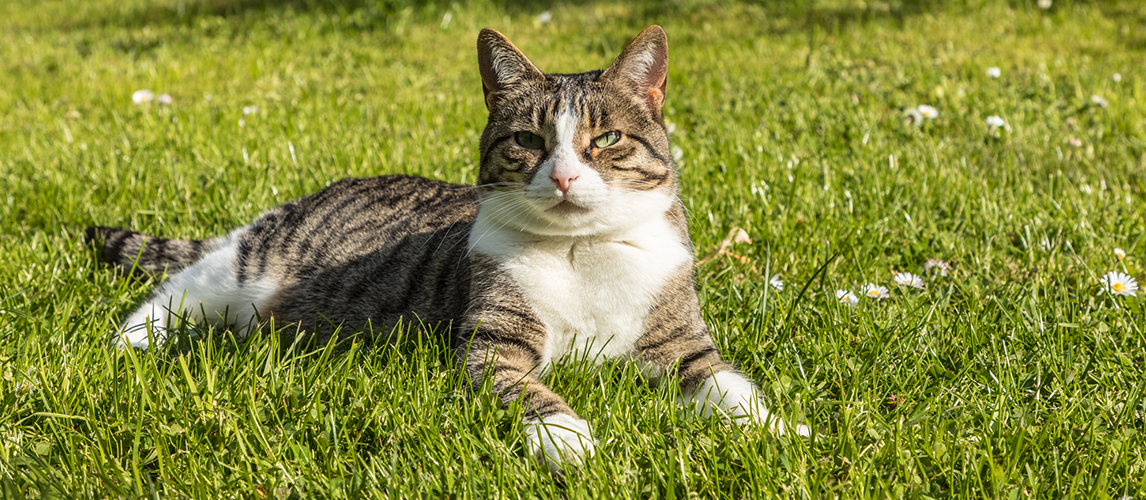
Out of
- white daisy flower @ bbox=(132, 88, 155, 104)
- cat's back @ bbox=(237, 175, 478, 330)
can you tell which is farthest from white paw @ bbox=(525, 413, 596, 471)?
white daisy flower @ bbox=(132, 88, 155, 104)

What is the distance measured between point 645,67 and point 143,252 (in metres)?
2.51

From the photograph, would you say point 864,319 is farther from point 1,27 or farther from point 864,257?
point 1,27

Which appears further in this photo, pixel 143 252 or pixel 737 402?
pixel 143 252

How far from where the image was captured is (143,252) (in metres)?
3.74

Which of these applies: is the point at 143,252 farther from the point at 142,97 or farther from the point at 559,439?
the point at 142,97

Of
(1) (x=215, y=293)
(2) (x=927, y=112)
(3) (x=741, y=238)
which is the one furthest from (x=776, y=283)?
(2) (x=927, y=112)

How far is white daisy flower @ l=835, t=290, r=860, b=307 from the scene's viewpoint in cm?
323

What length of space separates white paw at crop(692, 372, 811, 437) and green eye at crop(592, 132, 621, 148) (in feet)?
2.78

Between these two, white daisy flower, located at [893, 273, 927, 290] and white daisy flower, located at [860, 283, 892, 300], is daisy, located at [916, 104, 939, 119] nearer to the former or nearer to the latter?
white daisy flower, located at [893, 273, 927, 290]

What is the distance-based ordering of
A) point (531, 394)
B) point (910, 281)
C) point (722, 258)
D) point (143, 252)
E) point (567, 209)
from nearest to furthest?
point (531, 394), point (567, 209), point (910, 281), point (143, 252), point (722, 258)

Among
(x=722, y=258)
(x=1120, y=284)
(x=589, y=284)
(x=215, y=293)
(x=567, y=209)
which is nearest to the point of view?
(x=567, y=209)

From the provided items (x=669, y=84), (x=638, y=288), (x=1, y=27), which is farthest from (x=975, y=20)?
(x=1, y=27)

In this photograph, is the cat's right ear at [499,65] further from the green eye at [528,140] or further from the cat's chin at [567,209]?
the cat's chin at [567,209]

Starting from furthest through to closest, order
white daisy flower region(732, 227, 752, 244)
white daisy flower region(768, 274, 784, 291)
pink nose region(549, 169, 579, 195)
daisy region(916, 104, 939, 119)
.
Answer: daisy region(916, 104, 939, 119), white daisy flower region(732, 227, 752, 244), white daisy flower region(768, 274, 784, 291), pink nose region(549, 169, 579, 195)
